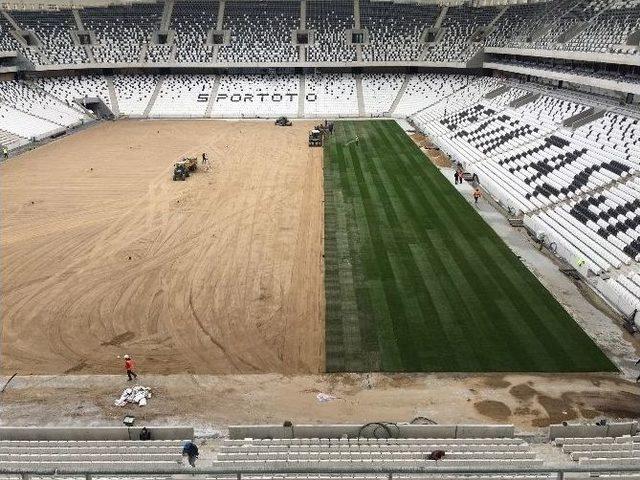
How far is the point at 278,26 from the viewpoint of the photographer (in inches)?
2879

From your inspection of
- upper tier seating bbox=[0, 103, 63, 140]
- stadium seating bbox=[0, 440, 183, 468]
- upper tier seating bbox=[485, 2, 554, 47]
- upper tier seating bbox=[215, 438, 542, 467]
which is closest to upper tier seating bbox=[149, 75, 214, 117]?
upper tier seating bbox=[0, 103, 63, 140]

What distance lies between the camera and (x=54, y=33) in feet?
224

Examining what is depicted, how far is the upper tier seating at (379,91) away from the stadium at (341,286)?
23.9 feet

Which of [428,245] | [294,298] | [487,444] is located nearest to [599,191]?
[428,245]

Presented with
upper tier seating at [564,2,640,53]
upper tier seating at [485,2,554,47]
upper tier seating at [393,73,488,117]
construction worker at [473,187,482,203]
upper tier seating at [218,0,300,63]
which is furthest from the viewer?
upper tier seating at [218,0,300,63]

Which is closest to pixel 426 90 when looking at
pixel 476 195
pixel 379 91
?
pixel 379 91

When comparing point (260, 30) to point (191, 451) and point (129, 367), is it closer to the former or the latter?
point (129, 367)

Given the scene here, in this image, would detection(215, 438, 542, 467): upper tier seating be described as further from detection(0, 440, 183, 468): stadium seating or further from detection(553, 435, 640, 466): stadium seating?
detection(0, 440, 183, 468): stadium seating

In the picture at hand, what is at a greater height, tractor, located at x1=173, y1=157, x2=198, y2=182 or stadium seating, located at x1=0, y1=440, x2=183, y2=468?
→ tractor, located at x1=173, y1=157, x2=198, y2=182

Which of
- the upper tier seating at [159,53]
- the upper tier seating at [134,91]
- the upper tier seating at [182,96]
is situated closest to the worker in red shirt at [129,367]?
the upper tier seating at [182,96]

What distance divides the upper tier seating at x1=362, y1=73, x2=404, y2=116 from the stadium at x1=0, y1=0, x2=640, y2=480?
7.27m

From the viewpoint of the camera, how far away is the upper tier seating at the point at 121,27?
6881 centimetres

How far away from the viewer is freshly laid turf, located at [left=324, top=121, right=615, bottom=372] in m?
16.4

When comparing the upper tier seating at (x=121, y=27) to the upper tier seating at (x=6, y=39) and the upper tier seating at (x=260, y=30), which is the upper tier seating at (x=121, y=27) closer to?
the upper tier seating at (x=6, y=39)
